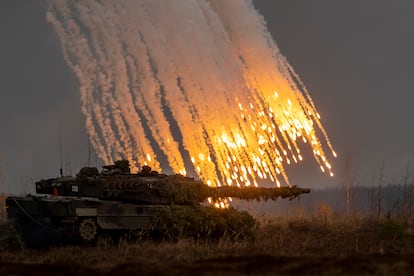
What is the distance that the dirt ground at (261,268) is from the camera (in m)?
10.8

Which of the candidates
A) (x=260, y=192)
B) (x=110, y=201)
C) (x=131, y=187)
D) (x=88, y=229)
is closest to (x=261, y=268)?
(x=88, y=229)

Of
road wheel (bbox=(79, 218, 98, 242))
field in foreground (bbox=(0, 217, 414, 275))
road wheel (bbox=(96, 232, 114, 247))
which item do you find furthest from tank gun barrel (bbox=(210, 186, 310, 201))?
road wheel (bbox=(79, 218, 98, 242))

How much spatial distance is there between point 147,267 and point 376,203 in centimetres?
1769

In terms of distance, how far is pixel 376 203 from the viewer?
2767cm

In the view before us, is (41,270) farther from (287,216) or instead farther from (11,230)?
(287,216)

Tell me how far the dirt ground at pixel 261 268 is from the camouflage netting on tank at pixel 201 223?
8467 millimetres

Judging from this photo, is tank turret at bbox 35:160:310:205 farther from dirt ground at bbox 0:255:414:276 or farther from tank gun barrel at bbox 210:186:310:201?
dirt ground at bbox 0:255:414:276

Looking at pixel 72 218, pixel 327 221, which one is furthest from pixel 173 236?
pixel 327 221

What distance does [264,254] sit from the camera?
15703 mm

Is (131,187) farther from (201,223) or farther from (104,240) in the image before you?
(201,223)

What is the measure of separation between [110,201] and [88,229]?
141 cm

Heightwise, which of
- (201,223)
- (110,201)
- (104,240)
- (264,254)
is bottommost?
(264,254)

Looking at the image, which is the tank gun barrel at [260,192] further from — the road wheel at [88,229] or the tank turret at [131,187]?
the road wheel at [88,229]

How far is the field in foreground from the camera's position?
1129cm
